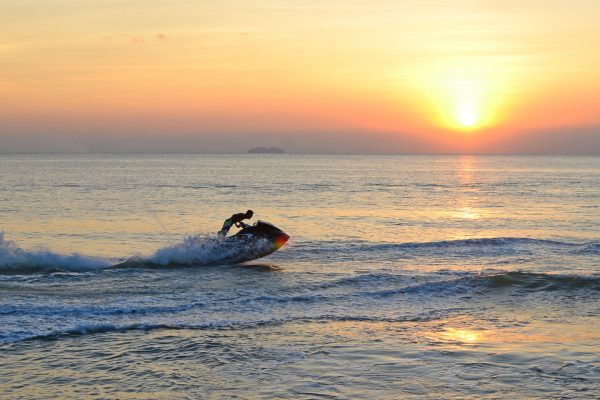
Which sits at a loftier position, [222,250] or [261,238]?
[261,238]

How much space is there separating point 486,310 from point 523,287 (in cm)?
327

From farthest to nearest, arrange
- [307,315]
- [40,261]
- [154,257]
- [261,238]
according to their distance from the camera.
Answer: [261,238] < [154,257] < [40,261] < [307,315]

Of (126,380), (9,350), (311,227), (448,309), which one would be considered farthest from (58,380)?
(311,227)

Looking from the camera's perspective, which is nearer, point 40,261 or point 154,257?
point 40,261

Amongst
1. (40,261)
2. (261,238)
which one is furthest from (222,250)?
(40,261)

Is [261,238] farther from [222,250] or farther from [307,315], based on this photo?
[307,315]

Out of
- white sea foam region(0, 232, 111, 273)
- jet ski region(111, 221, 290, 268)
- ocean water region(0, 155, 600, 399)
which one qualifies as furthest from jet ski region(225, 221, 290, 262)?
white sea foam region(0, 232, 111, 273)

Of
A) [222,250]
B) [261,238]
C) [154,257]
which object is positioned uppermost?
[261,238]

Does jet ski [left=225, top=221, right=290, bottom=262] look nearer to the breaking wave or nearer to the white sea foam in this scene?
the breaking wave

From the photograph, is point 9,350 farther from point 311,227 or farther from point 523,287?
point 311,227

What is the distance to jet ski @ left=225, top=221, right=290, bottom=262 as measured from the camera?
79.5 ft

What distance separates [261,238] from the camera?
24.6 meters

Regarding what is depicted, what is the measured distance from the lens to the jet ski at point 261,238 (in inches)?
954

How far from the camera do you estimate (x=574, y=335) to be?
13492mm
